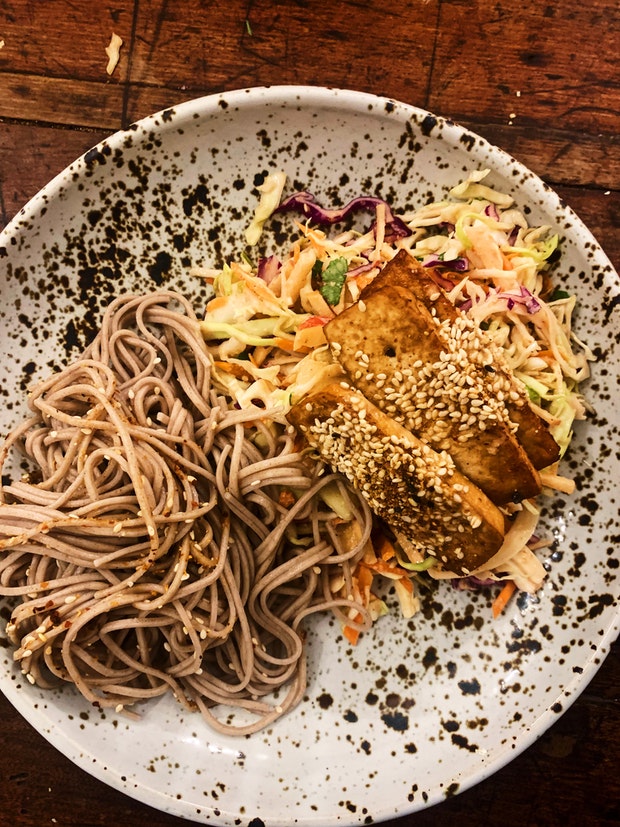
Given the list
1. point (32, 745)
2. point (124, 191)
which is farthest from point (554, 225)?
point (32, 745)

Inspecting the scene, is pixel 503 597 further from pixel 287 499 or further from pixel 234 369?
pixel 234 369

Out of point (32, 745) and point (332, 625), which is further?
point (32, 745)

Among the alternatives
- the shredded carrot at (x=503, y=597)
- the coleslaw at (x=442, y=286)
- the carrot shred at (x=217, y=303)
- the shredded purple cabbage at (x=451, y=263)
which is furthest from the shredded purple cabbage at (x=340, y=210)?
the shredded carrot at (x=503, y=597)

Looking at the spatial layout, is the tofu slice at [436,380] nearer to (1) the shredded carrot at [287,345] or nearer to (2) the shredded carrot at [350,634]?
(1) the shredded carrot at [287,345]

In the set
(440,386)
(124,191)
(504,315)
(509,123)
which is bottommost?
(440,386)

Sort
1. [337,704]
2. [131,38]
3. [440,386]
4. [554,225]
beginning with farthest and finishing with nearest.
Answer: [131,38] < [337,704] < [554,225] < [440,386]

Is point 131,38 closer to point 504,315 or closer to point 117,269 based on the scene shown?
point 117,269

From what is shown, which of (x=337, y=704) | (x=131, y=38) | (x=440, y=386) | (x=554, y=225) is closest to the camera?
(x=440, y=386)
